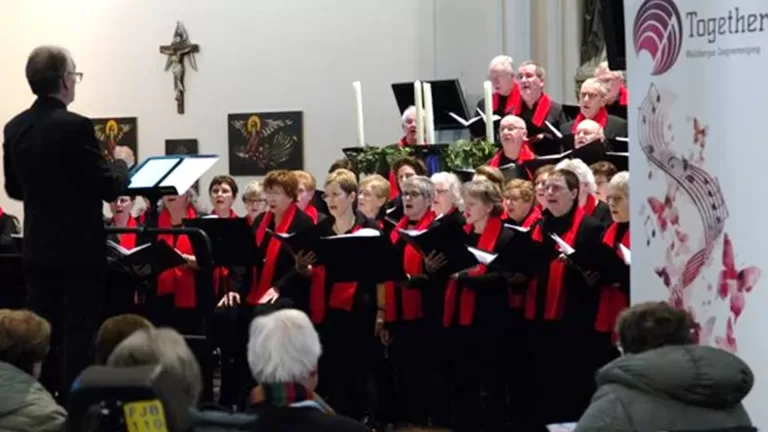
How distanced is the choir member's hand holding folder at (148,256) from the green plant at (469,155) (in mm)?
1799

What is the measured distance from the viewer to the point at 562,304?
6863 millimetres

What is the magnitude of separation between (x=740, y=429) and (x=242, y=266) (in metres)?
4.17

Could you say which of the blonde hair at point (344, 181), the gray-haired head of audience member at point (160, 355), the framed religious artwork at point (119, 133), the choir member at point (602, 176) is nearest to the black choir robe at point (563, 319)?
the choir member at point (602, 176)

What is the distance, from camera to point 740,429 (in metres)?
3.71

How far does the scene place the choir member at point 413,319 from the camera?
745cm

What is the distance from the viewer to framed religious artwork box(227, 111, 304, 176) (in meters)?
12.7

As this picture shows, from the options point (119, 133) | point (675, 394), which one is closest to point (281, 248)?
point (675, 394)

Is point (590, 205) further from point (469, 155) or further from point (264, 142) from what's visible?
point (264, 142)

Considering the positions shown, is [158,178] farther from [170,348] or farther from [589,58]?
[589,58]

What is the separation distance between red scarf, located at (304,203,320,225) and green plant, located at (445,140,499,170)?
0.86 m

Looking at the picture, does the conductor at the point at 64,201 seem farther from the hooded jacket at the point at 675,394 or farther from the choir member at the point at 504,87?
the choir member at the point at 504,87

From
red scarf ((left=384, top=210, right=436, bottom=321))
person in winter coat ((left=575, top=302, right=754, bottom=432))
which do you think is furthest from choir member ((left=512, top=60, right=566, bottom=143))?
Answer: person in winter coat ((left=575, top=302, right=754, bottom=432))

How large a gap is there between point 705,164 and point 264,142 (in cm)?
860

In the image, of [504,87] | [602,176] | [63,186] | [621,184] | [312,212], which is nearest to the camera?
[63,186]
